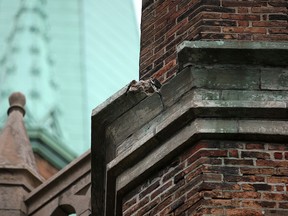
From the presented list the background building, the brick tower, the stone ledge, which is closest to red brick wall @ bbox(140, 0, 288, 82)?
the brick tower

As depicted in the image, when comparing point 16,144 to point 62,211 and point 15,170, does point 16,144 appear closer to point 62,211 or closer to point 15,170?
point 15,170

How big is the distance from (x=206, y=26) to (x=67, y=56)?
186 feet

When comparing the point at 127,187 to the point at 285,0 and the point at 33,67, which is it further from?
the point at 33,67

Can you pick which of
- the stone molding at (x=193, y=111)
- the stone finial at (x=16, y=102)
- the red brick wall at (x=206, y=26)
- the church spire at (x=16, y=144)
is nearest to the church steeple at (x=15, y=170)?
the church spire at (x=16, y=144)

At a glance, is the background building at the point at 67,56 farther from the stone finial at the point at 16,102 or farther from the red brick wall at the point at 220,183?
the red brick wall at the point at 220,183

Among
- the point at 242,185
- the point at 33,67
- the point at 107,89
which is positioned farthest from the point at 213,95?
the point at 107,89

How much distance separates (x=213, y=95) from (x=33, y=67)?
158ft

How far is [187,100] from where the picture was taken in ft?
33.8

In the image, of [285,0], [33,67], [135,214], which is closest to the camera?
[135,214]

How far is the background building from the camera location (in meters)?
56.0

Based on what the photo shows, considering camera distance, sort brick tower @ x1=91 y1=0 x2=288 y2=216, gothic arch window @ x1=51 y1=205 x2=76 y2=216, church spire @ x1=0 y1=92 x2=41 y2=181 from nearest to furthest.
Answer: brick tower @ x1=91 y1=0 x2=288 y2=216 < gothic arch window @ x1=51 y1=205 x2=76 y2=216 < church spire @ x1=0 y1=92 x2=41 y2=181

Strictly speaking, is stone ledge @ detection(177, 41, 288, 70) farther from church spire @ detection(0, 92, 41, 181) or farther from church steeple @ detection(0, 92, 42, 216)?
church spire @ detection(0, 92, 41, 181)

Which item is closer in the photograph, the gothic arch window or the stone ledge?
the stone ledge

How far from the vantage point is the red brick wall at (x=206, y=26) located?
430 inches
